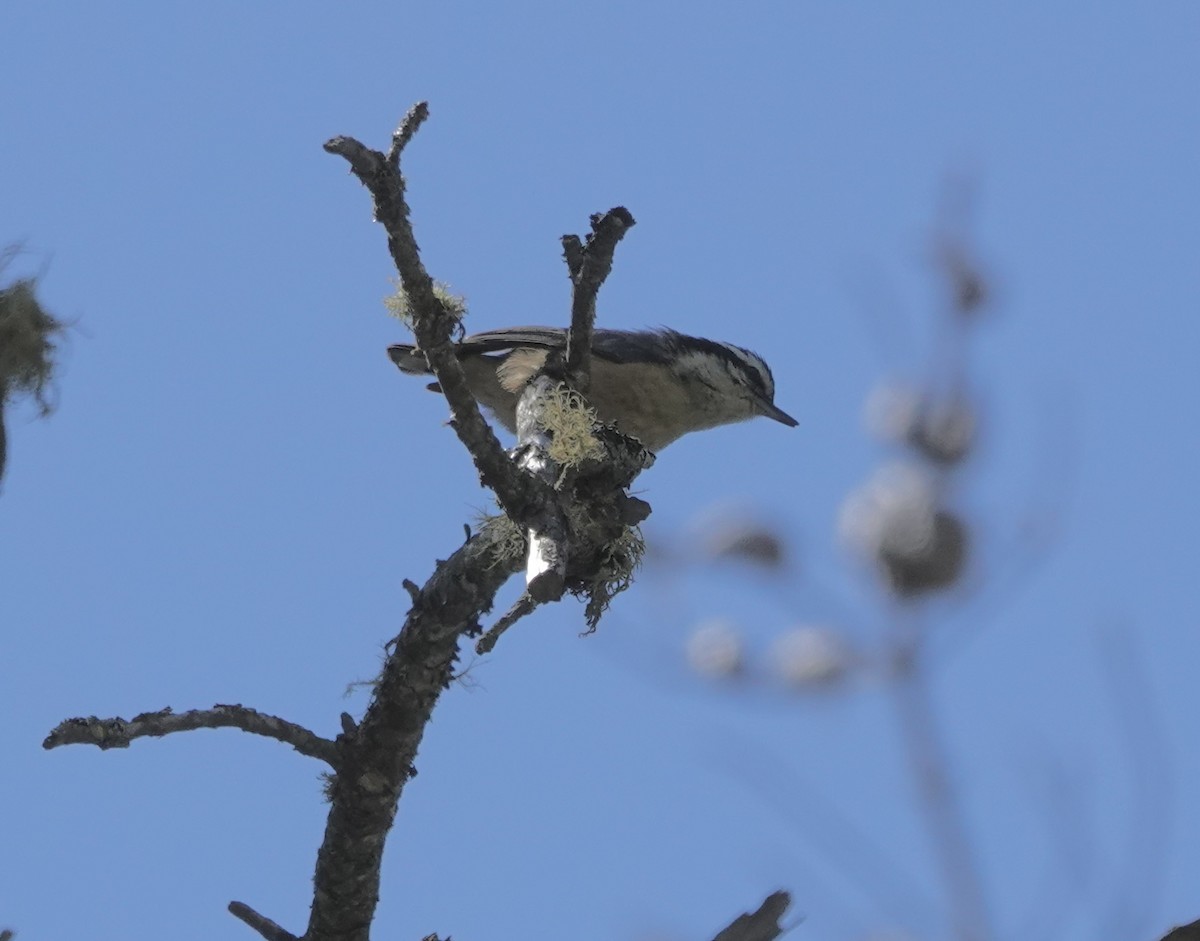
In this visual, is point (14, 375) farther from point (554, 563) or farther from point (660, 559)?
point (660, 559)

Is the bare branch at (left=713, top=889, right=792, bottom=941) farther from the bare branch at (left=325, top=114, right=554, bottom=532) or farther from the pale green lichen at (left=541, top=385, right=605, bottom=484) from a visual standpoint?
the pale green lichen at (left=541, top=385, right=605, bottom=484)

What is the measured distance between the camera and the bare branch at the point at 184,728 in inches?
131

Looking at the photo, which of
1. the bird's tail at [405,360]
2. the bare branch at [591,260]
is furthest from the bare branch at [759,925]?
the bird's tail at [405,360]

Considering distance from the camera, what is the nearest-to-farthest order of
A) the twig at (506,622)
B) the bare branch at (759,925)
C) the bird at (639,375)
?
the bare branch at (759,925) → the twig at (506,622) → the bird at (639,375)

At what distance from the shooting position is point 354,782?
4035mm

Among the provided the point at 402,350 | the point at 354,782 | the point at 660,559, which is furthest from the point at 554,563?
the point at 402,350

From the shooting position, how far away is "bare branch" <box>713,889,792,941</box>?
3.32 meters

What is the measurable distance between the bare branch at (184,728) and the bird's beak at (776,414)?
343 centimetres

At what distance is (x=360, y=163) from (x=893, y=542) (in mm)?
1659

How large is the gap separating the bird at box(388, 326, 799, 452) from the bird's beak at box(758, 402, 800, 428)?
4.1 inches

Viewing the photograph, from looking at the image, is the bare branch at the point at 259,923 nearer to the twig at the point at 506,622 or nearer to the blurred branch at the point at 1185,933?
the twig at the point at 506,622

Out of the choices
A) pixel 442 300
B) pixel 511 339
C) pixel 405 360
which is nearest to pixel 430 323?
pixel 442 300

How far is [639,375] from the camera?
6.09 meters

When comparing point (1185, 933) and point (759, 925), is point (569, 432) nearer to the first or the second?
point (759, 925)
